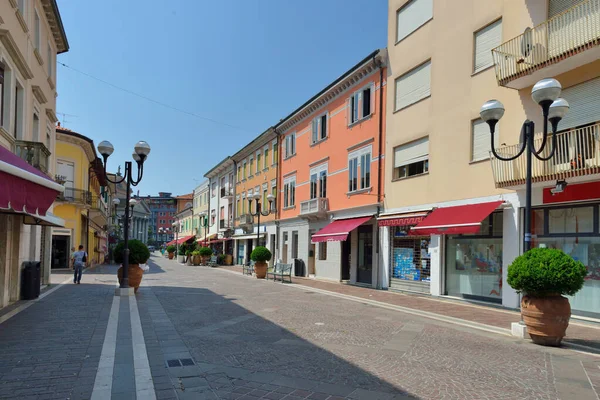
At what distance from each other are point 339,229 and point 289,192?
9.98 m

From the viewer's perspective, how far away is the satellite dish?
1195 cm

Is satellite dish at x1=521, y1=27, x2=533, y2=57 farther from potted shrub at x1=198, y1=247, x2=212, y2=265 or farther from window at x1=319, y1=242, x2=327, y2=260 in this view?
potted shrub at x1=198, y1=247, x2=212, y2=265

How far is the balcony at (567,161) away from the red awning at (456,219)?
1.12 meters

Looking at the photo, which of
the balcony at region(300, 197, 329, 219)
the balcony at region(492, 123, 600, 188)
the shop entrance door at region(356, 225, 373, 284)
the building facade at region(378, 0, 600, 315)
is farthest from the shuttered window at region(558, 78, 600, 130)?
the balcony at region(300, 197, 329, 219)

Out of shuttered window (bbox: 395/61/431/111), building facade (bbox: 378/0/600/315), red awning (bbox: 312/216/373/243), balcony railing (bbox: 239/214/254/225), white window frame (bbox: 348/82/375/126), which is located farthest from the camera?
balcony railing (bbox: 239/214/254/225)

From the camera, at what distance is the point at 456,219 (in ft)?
44.2

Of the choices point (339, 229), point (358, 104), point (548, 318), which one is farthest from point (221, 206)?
point (548, 318)

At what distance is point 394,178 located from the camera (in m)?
18.1

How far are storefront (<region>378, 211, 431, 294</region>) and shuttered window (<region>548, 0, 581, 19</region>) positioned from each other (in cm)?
721

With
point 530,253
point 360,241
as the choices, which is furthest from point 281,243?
point 530,253

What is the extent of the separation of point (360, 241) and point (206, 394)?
16.4 metres

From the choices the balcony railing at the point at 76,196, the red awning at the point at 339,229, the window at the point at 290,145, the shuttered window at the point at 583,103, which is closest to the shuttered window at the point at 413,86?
the red awning at the point at 339,229

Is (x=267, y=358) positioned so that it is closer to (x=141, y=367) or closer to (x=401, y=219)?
(x=141, y=367)

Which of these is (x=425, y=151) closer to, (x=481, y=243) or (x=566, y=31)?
(x=481, y=243)
